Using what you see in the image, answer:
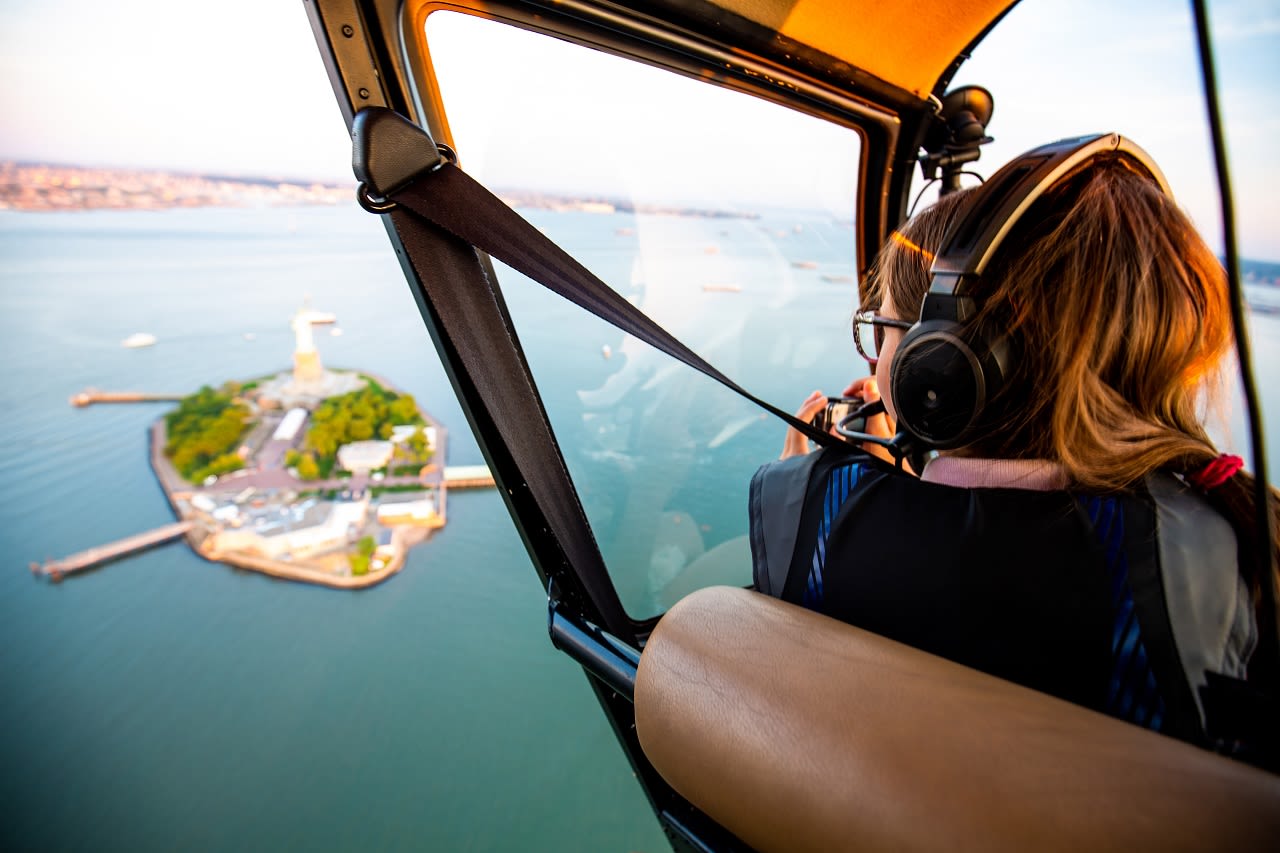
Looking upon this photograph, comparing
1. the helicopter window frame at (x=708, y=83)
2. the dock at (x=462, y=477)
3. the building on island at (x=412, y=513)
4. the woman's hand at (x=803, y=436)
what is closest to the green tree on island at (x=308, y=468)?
Result: the building on island at (x=412, y=513)

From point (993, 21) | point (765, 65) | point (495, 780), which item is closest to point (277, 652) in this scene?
point (495, 780)

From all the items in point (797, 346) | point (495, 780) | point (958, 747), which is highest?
point (797, 346)

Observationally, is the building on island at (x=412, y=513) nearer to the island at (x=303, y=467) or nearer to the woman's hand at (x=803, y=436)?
the island at (x=303, y=467)

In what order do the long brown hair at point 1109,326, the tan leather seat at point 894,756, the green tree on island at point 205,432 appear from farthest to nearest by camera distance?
the green tree on island at point 205,432
the long brown hair at point 1109,326
the tan leather seat at point 894,756

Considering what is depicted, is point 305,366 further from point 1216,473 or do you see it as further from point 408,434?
point 1216,473

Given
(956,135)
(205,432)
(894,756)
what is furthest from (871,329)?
(205,432)

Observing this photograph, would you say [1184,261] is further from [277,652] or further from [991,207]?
[277,652]

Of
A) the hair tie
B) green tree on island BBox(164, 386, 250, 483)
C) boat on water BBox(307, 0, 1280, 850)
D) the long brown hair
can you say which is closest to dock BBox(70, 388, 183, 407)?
green tree on island BBox(164, 386, 250, 483)
